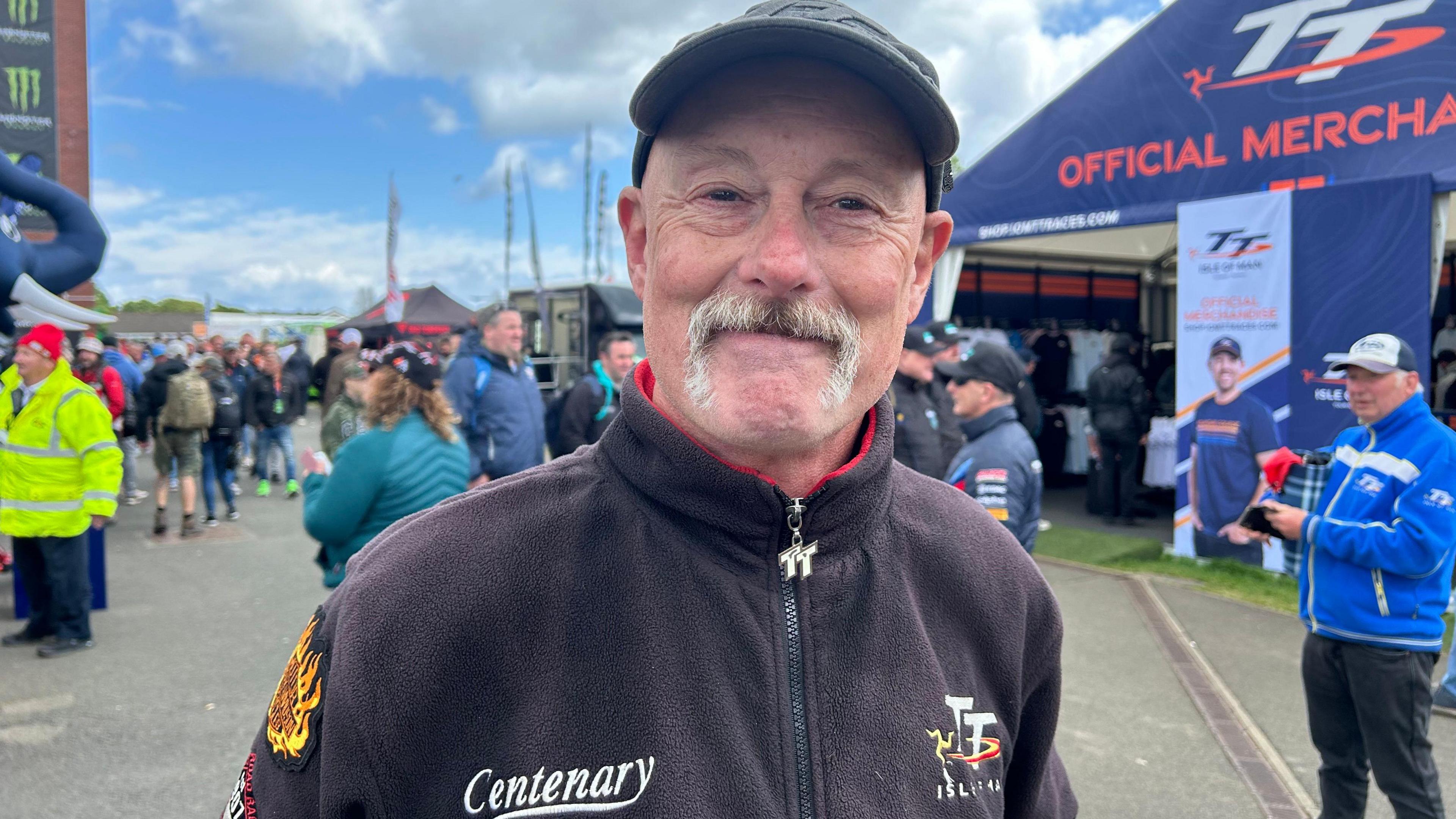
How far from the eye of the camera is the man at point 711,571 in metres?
1.05

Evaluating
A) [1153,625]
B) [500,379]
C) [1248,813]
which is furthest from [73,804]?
[1153,625]

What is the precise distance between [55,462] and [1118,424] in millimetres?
9339

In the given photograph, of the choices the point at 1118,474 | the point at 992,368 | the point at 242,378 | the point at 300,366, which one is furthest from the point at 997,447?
the point at 300,366

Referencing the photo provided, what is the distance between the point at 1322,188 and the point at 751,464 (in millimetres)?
7779

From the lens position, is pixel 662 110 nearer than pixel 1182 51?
Yes

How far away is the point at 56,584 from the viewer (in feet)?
19.4

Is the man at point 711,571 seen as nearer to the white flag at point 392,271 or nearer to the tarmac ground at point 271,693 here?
the tarmac ground at point 271,693

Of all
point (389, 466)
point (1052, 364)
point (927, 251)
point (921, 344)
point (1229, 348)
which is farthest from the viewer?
point (1052, 364)

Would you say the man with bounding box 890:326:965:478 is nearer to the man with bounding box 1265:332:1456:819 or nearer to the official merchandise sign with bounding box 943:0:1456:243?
the man with bounding box 1265:332:1456:819

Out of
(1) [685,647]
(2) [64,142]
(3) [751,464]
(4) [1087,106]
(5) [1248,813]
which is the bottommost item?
(5) [1248,813]

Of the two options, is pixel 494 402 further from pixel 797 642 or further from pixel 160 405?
pixel 160 405

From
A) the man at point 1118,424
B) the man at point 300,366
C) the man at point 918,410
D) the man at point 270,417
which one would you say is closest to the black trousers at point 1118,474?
the man at point 1118,424

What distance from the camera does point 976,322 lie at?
12398 mm

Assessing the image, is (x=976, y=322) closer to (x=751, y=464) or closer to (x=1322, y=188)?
(x=1322, y=188)
